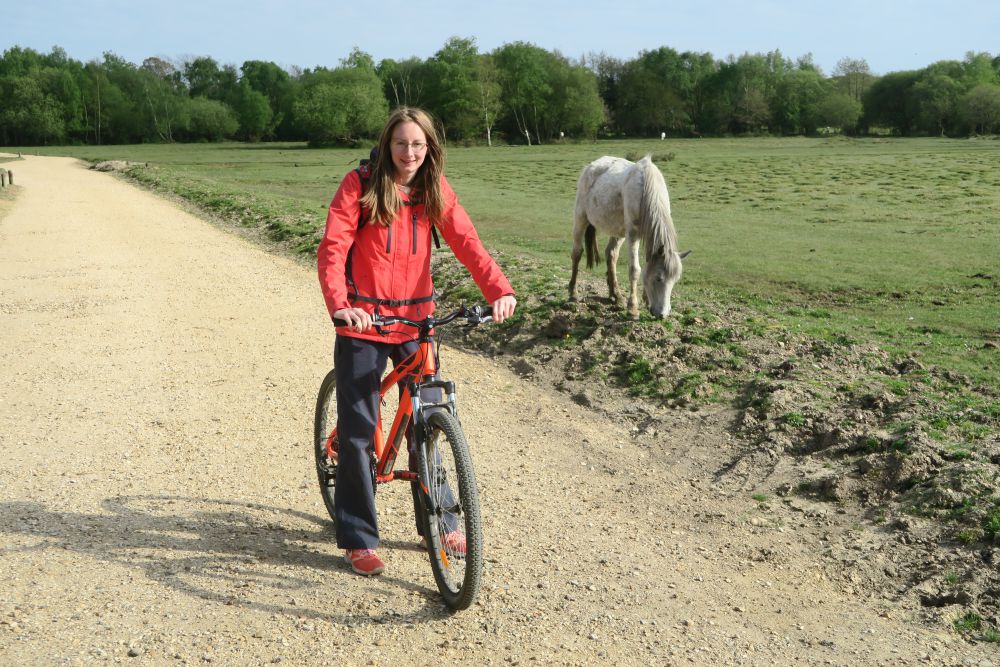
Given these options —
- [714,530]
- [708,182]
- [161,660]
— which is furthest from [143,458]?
[708,182]

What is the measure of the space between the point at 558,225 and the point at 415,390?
1828cm

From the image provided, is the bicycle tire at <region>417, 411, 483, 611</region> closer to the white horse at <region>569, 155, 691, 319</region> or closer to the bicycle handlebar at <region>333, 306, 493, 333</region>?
the bicycle handlebar at <region>333, 306, 493, 333</region>

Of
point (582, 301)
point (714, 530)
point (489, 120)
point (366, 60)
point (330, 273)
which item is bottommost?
point (714, 530)

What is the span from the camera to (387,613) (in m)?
4.49

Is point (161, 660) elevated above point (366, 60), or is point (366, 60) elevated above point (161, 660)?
point (366, 60)

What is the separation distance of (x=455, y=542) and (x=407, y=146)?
6.60ft

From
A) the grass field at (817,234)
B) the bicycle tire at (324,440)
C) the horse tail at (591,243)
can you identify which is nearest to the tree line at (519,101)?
the grass field at (817,234)

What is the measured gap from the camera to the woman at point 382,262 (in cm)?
452

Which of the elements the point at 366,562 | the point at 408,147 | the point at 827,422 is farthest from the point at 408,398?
the point at 827,422

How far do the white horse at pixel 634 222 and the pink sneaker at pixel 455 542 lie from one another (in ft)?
19.4

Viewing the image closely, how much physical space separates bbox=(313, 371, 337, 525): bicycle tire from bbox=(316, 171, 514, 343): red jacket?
0.99m

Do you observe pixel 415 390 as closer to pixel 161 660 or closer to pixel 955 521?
pixel 161 660

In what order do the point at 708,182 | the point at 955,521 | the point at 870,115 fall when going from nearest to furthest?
1. the point at 955,521
2. the point at 708,182
3. the point at 870,115

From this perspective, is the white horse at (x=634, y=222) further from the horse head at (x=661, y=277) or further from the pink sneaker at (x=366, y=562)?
the pink sneaker at (x=366, y=562)
